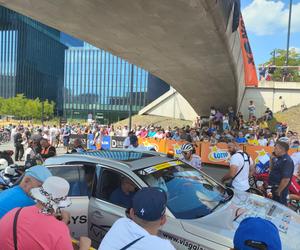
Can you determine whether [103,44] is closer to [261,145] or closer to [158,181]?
[261,145]

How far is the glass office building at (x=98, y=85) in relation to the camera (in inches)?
3597

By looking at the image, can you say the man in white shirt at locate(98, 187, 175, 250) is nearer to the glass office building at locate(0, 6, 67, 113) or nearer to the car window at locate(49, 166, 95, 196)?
the car window at locate(49, 166, 95, 196)

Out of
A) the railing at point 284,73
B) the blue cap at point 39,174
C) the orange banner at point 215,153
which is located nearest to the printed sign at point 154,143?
the orange banner at point 215,153

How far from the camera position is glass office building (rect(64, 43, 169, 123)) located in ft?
300

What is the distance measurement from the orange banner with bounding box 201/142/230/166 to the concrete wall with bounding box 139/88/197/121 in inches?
876

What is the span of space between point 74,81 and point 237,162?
306ft

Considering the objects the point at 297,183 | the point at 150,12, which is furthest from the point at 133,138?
the point at 297,183

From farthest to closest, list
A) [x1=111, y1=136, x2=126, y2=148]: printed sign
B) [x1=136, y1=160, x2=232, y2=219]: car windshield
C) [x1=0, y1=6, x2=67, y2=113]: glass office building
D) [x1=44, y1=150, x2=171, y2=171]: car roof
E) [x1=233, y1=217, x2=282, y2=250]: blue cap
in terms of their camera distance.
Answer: [x1=0, y1=6, x2=67, y2=113]: glass office building
[x1=111, y1=136, x2=126, y2=148]: printed sign
[x1=44, y1=150, x2=171, y2=171]: car roof
[x1=136, y1=160, x2=232, y2=219]: car windshield
[x1=233, y1=217, x2=282, y2=250]: blue cap

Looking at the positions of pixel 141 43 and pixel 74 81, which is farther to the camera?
pixel 74 81

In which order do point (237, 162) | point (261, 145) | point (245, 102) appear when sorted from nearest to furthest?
point (237, 162) < point (261, 145) < point (245, 102)

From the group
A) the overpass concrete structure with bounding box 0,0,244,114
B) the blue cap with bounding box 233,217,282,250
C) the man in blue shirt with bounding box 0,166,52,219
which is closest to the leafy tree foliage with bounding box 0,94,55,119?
the overpass concrete structure with bounding box 0,0,244,114

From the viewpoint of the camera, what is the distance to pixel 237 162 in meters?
5.89

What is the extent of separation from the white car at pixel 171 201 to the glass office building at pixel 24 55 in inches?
3707

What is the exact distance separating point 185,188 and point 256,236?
9.43ft
